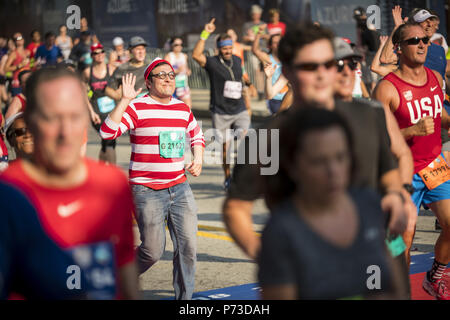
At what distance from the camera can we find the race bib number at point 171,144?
6598mm

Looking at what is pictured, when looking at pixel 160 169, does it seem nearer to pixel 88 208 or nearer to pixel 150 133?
pixel 150 133

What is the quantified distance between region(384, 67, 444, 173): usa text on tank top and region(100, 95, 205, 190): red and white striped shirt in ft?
5.64

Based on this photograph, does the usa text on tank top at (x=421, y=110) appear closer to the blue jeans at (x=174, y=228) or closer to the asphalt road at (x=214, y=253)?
the asphalt road at (x=214, y=253)

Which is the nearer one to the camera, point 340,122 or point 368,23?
point 340,122

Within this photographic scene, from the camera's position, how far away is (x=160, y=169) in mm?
6543

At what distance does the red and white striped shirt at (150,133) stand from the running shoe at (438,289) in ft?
6.83

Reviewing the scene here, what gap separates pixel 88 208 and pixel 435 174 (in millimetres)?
3965

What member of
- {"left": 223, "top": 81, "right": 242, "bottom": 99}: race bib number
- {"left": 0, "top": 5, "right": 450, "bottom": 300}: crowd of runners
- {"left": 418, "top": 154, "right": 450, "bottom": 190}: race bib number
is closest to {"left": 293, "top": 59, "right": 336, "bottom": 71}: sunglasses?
{"left": 0, "top": 5, "right": 450, "bottom": 300}: crowd of runners

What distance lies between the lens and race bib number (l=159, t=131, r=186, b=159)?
6.60 meters

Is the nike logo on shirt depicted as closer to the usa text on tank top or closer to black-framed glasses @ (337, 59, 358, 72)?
black-framed glasses @ (337, 59, 358, 72)

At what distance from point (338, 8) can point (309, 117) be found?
731 inches

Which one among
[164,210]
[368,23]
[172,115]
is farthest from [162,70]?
[368,23]

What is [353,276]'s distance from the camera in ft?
8.83
